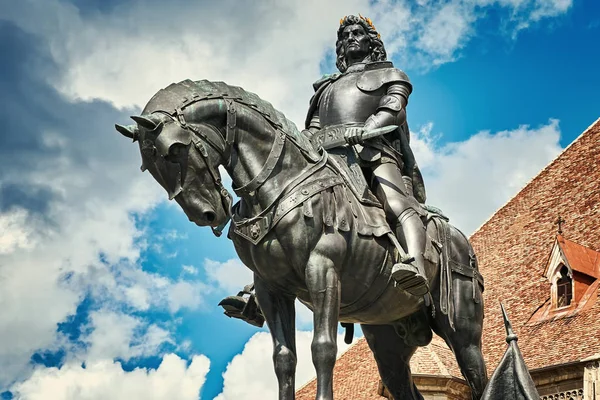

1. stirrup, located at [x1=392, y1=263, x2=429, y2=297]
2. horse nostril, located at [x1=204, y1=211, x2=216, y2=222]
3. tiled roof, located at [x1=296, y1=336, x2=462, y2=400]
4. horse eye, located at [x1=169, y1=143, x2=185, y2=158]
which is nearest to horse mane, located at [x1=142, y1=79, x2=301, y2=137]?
horse eye, located at [x1=169, y1=143, x2=185, y2=158]

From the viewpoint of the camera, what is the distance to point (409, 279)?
7.81 m

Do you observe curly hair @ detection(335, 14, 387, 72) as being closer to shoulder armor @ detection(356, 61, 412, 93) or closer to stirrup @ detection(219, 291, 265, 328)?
shoulder armor @ detection(356, 61, 412, 93)

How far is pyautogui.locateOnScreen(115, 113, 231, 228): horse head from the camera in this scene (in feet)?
25.2

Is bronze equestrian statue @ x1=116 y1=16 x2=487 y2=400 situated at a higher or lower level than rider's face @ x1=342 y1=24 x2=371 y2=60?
lower

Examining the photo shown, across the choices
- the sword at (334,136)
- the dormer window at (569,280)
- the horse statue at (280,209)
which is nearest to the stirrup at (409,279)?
the horse statue at (280,209)

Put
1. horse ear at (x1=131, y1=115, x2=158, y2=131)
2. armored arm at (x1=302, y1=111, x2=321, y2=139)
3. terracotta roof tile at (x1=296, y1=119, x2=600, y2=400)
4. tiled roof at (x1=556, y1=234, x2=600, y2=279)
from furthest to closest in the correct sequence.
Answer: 1. tiled roof at (x1=556, y1=234, x2=600, y2=279)
2. terracotta roof tile at (x1=296, y1=119, x2=600, y2=400)
3. armored arm at (x1=302, y1=111, x2=321, y2=139)
4. horse ear at (x1=131, y1=115, x2=158, y2=131)

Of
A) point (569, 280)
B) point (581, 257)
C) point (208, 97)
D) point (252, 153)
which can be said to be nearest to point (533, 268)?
point (581, 257)

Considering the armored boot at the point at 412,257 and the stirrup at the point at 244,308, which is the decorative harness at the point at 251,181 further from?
the stirrup at the point at 244,308

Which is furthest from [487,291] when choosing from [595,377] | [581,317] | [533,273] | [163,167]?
[163,167]

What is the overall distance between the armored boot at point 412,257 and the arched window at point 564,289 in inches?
797

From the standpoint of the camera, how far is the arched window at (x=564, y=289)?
91.4 feet

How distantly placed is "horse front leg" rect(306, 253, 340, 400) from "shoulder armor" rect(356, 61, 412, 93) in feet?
5.73

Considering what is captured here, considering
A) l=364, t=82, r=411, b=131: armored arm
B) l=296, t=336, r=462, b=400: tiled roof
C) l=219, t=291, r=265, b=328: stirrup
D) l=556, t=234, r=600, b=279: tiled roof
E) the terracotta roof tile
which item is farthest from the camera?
l=556, t=234, r=600, b=279: tiled roof

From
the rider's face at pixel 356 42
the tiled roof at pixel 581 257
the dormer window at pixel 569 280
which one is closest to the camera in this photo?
the rider's face at pixel 356 42
